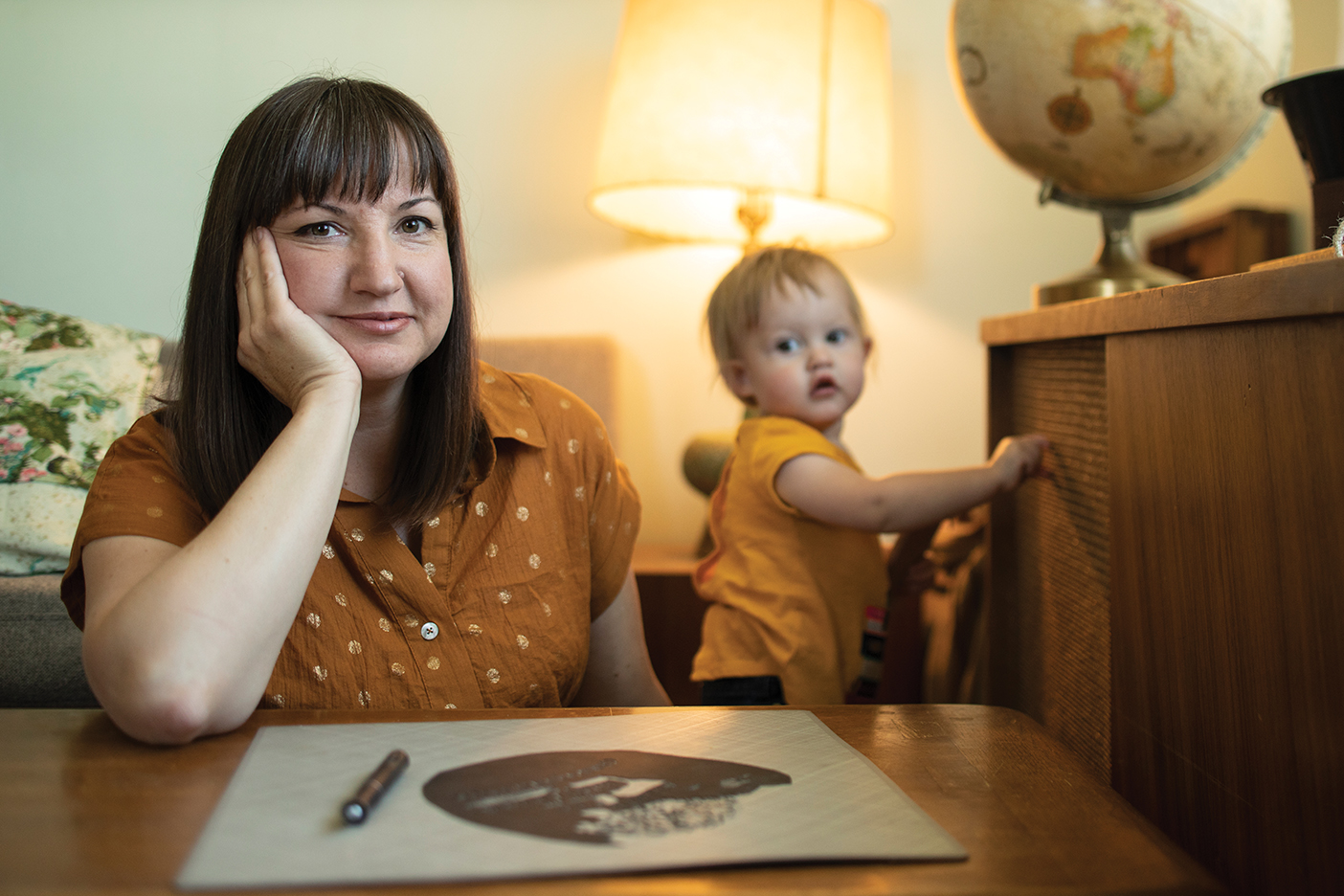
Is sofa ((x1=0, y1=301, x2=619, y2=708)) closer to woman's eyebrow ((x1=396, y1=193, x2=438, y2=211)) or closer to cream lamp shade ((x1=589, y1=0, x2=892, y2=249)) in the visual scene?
woman's eyebrow ((x1=396, y1=193, x2=438, y2=211))

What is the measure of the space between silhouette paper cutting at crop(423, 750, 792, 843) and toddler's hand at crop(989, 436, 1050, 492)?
64 cm

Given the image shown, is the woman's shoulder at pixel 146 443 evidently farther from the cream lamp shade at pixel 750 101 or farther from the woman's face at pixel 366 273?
the cream lamp shade at pixel 750 101

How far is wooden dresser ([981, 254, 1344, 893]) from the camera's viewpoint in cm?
53

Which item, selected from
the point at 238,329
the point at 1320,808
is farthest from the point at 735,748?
the point at 238,329

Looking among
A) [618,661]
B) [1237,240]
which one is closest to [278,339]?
[618,661]

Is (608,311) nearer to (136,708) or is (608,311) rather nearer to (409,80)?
(409,80)

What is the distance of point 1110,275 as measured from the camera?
107 centimetres

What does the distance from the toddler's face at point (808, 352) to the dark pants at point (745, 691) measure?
1.11ft

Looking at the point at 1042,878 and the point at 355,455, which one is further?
the point at 355,455

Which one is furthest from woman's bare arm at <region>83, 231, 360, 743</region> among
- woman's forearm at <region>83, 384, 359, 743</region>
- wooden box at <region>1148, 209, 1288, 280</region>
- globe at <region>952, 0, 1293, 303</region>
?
wooden box at <region>1148, 209, 1288, 280</region>

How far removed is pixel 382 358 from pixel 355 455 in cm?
13

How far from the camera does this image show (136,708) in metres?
0.57

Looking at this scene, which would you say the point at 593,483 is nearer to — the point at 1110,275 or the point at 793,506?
the point at 793,506

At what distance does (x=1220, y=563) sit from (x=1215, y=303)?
0.17m
